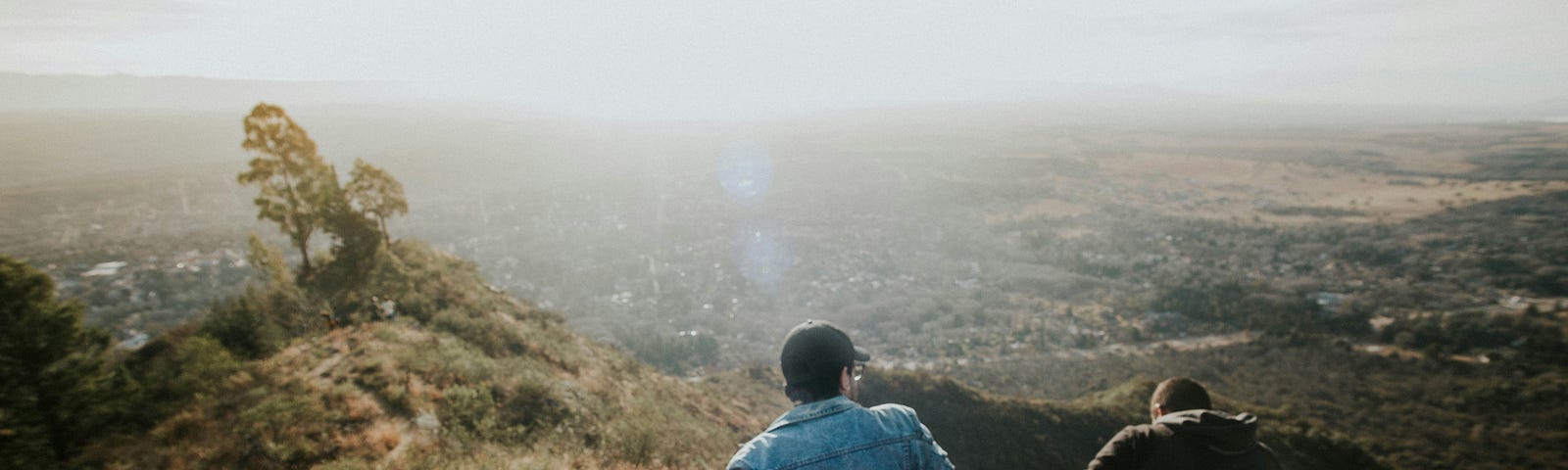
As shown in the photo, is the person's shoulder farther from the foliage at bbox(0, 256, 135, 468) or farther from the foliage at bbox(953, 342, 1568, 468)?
the foliage at bbox(953, 342, 1568, 468)

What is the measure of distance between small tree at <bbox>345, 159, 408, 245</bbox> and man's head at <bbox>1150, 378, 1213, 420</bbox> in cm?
1761

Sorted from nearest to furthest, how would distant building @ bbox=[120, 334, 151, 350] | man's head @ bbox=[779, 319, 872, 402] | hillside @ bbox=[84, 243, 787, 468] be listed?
man's head @ bbox=[779, 319, 872, 402]
hillside @ bbox=[84, 243, 787, 468]
distant building @ bbox=[120, 334, 151, 350]

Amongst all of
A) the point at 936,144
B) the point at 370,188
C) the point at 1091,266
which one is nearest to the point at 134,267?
the point at 370,188

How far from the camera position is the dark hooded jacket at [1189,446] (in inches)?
147

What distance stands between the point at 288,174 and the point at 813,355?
18.6 m

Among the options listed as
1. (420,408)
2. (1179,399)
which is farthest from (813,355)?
(420,408)

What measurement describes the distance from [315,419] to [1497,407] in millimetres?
38384

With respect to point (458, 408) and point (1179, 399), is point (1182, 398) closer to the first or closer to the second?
point (1179, 399)

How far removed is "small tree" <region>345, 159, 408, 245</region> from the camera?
15.7m

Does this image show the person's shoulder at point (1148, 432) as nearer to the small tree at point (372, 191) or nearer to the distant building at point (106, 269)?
the small tree at point (372, 191)

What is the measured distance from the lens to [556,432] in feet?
29.9

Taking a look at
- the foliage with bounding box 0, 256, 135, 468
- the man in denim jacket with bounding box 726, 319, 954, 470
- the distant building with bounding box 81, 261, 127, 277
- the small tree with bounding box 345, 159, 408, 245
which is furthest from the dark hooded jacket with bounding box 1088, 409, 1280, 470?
the distant building with bounding box 81, 261, 127, 277

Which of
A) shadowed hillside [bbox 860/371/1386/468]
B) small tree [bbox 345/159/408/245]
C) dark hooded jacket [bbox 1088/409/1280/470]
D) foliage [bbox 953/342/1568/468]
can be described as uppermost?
small tree [bbox 345/159/408/245]

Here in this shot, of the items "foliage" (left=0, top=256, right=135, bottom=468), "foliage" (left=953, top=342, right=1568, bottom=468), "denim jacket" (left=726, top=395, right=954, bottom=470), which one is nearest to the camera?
"denim jacket" (left=726, top=395, right=954, bottom=470)
